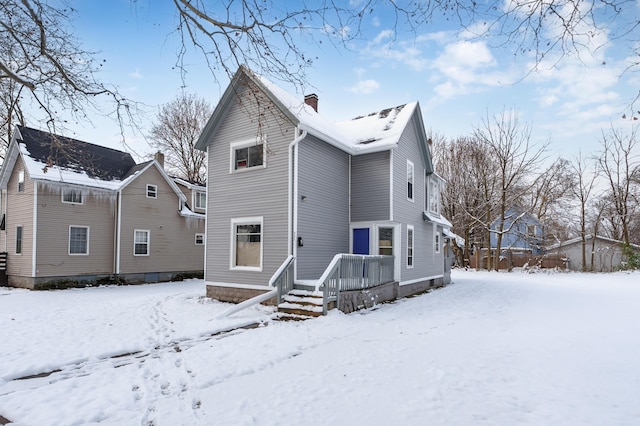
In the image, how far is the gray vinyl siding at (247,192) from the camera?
10.9 m

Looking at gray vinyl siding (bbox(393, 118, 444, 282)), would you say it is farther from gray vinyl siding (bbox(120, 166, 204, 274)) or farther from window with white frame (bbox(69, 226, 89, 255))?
window with white frame (bbox(69, 226, 89, 255))

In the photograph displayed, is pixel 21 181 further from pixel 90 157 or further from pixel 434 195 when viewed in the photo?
pixel 434 195

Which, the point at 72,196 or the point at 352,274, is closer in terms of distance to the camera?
the point at 352,274

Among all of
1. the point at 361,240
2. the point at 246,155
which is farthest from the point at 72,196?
the point at 361,240

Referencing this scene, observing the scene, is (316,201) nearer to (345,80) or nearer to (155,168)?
(345,80)

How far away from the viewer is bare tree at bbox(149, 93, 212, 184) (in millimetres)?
28875

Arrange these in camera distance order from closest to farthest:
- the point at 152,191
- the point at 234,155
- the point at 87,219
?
the point at 234,155
the point at 87,219
the point at 152,191

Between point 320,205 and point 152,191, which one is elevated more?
point 152,191

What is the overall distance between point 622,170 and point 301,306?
28561 millimetres

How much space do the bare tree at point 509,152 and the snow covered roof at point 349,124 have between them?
13658 mm

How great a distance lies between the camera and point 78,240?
16719 mm

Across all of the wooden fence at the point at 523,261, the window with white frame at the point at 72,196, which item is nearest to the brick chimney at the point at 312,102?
the window with white frame at the point at 72,196

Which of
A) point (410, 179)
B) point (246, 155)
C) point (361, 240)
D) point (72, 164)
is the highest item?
point (72, 164)

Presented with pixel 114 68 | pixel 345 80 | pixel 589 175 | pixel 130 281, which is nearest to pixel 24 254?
pixel 130 281
